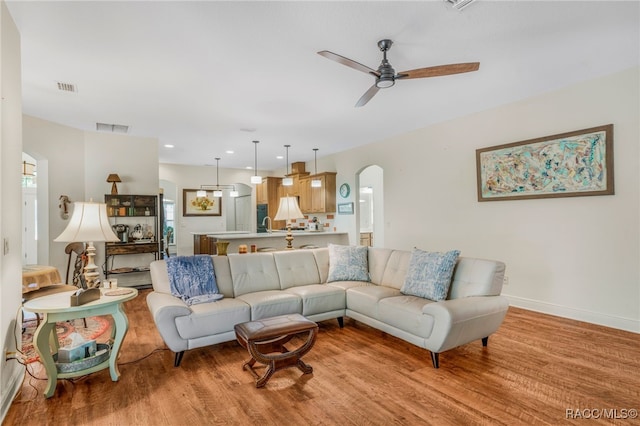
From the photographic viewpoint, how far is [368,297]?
3420mm

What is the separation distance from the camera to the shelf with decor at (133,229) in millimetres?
5676

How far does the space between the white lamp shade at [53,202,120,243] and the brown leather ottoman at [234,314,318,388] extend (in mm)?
1320

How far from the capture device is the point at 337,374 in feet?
8.67

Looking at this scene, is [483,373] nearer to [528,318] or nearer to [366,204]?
[528,318]

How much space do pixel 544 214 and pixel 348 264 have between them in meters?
2.52

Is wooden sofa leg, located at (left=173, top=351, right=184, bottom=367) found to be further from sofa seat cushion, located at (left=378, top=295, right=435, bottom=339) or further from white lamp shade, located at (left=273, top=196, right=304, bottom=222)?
white lamp shade, located at (left=273, top=196, right=304, bottom=222)

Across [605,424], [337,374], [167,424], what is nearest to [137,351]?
[167,424]

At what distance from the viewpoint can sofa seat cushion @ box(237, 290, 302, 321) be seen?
3.18 metres

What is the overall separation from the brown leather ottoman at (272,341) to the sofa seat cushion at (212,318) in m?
0.38

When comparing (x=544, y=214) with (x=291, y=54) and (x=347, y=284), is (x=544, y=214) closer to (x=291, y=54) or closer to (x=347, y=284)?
(x=347, y=284)

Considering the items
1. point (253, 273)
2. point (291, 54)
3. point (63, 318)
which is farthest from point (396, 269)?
point (63, 318)

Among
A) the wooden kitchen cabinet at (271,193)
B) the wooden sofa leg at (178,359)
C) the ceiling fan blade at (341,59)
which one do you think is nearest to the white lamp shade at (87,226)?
the wooden sofa leg at (178,359)

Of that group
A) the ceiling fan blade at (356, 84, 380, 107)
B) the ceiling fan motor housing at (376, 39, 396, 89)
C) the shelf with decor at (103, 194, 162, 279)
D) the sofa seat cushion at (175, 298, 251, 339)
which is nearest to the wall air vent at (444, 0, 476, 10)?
the ceiling fan motor housing at (376, 39, 396, 89)

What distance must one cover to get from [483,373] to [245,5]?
327 cm
